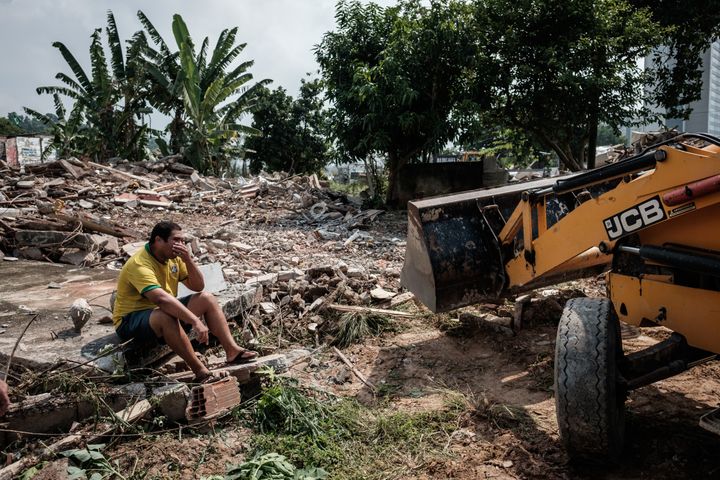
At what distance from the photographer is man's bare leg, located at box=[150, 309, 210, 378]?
404cm

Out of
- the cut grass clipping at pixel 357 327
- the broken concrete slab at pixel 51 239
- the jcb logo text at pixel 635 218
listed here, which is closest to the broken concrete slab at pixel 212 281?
the cut grass clipping at pixel 357 327

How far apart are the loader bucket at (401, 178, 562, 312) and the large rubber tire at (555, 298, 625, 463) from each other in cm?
163

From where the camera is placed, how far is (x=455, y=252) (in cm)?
494

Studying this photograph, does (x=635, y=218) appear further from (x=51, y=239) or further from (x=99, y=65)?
(x=99, y=65)

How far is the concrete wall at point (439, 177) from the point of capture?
46.5 feet

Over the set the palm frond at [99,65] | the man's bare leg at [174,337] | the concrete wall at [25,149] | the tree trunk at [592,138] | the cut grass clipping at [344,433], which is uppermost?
the palm frond at [99,65]

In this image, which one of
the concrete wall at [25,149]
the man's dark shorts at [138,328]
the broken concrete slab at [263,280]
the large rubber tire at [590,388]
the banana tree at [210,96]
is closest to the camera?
the large rubber tire at [590,388]

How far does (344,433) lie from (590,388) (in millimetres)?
1736

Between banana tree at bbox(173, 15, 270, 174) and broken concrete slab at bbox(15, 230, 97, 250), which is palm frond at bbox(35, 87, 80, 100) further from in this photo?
broken concrete slab at bbox(15, 230, 97, 250)

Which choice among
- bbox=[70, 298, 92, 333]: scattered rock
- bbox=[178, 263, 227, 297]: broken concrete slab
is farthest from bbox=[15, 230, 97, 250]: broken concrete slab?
bbox=[70, 298, 92, 333]: scattered rock

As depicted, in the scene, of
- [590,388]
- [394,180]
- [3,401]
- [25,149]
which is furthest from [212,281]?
[25,149]

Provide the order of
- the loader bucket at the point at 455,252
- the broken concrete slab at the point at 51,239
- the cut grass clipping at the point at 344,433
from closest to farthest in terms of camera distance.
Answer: the cut grass clipping at the point at 344,433
the loader bucket at the point at 455,252
the broken concrete slab at the point at 51,239

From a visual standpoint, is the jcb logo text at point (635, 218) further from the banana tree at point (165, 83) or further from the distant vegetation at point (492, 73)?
the banana tree at point (165, 83)

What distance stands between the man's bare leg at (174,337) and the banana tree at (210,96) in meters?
14.6
